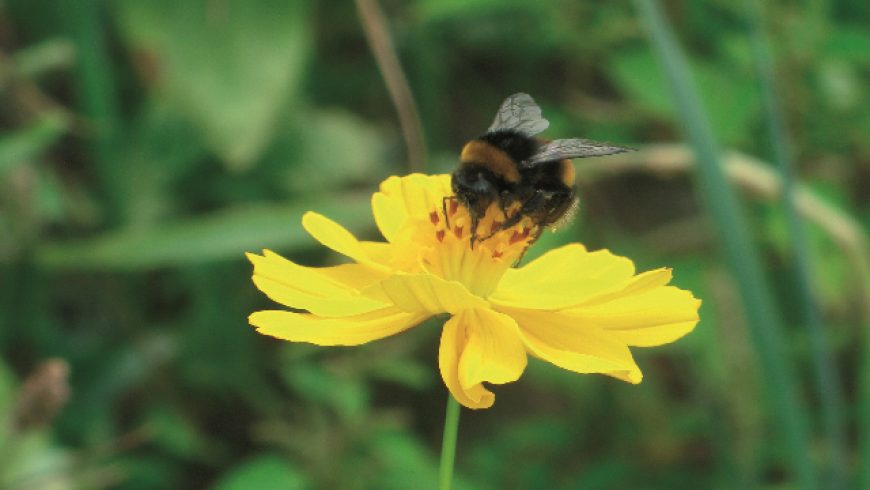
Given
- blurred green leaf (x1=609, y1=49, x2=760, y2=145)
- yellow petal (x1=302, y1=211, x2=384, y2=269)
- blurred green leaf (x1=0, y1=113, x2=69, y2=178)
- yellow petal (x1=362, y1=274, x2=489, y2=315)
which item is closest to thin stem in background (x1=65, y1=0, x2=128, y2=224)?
blurred green leaf (x1=0, y1=113, x2=69, y2=178)

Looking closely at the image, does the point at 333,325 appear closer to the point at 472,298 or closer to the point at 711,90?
the point at 472,298

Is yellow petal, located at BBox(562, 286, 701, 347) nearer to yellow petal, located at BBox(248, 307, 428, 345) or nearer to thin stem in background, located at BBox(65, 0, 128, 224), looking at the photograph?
yellow petal, located at BBox(248, 307, 428, 345)

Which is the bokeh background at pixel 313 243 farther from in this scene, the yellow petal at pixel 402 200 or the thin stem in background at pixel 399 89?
the yellow petal at pixel 402 200

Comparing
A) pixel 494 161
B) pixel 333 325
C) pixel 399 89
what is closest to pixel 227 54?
pixel 399 89

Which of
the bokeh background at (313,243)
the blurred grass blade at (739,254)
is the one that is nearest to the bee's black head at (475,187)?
the blurred grass blade at (739,254)

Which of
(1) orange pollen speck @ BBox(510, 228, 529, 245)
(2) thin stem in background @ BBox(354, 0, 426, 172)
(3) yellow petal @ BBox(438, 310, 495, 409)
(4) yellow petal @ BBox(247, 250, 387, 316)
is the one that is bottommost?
(3) yellow petal @ BBox(438, 310, 495, 409)

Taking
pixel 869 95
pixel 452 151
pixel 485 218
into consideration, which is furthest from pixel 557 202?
pixel 452 151
